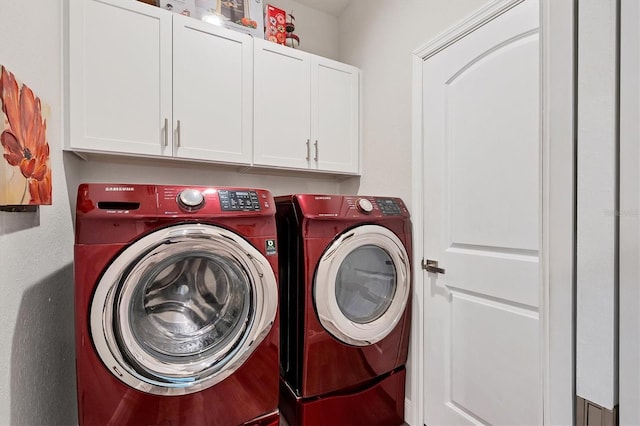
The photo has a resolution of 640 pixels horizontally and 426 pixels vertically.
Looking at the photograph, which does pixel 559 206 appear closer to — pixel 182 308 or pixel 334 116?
pixel 182 308

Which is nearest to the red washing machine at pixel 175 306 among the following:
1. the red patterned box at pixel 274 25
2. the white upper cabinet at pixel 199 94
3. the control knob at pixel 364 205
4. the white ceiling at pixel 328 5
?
the control knob at pixel 364 205

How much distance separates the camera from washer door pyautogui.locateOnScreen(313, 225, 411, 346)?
1.47 metres

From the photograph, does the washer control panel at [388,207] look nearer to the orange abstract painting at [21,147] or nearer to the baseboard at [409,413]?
the baseboard at [409,413]

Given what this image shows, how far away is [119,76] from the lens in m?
1.52

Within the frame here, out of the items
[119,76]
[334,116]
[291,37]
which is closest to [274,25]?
[291,37]

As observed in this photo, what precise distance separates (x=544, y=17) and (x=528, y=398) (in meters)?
1.43

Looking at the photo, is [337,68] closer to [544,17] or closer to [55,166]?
[55,166]

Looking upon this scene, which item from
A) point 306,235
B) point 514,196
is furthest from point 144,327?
point 514,196

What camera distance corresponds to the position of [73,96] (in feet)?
4.67

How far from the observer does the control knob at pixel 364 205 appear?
5.20ft

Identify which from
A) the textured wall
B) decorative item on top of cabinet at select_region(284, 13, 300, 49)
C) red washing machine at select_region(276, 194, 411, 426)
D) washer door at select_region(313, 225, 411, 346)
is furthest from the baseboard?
decorative item on top of cabinet at select_region(284, 13, 300, 49)

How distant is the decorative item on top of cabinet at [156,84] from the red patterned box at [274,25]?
9.4 inches

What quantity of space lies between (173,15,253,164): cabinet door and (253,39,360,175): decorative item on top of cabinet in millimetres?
75

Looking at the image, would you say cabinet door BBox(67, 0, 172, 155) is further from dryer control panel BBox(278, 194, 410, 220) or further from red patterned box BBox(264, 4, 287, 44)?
dryer control panel BBox(278, 194, 410, 220)
